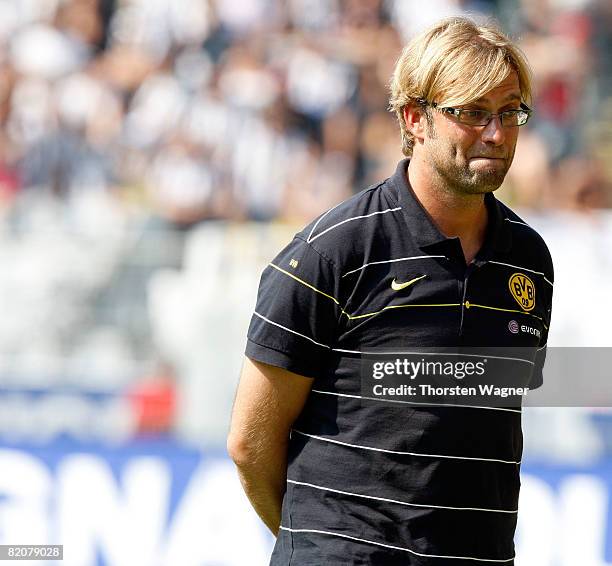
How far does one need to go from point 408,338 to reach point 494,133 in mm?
460

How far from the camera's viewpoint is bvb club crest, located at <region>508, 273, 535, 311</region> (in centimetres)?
249

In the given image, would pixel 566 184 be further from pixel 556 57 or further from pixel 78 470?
pixel 78 470

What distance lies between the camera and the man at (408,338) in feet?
7.64

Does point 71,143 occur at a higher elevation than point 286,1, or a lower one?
lower

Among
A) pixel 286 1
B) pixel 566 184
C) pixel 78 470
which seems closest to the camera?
pixel 78 470

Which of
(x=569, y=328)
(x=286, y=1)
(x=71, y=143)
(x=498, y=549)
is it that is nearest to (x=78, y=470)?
(x=569, y=328)

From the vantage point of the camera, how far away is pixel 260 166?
8.04m

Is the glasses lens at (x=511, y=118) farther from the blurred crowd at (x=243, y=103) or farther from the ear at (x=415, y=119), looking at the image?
the blurred crowd at (x=243, y=103)

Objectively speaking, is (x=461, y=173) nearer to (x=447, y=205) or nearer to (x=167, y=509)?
(x=447, y=205)

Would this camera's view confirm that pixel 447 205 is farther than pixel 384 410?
Yes

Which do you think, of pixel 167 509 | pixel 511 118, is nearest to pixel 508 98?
pixel 511 118

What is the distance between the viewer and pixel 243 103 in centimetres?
834

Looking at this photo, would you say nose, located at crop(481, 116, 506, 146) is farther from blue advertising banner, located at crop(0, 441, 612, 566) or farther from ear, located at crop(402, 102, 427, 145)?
blue advertising banner, located at crop(0, 441, 612, 566)

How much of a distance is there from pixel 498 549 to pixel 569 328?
3.95m
